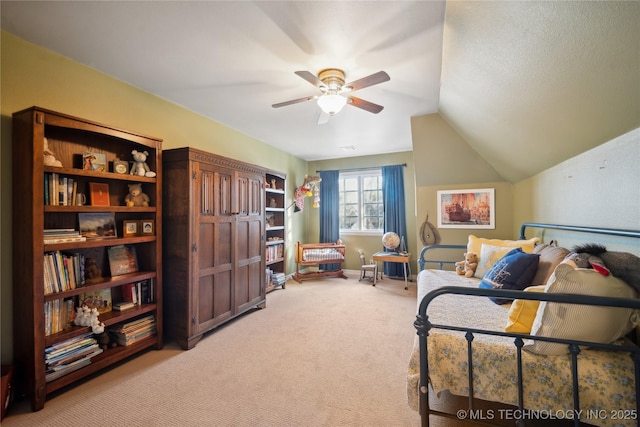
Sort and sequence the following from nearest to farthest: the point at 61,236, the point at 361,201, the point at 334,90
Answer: the point at 61,236 < the point at 334,90 < the point at 361,201

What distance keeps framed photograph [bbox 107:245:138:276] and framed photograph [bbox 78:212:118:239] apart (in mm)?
141

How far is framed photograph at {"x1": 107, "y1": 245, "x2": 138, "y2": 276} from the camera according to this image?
87.7 inches

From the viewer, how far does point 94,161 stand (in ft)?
6.82

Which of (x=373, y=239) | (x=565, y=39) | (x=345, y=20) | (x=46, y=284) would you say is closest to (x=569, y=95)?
(x=565, y=39)

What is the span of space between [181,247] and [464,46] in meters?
2.80

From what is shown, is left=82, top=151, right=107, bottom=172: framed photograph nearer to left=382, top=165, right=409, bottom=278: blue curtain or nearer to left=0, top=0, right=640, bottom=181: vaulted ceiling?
left=0, top=0, right=640, bottom=181: vaulted ceiling

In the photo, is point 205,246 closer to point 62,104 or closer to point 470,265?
point 62,104

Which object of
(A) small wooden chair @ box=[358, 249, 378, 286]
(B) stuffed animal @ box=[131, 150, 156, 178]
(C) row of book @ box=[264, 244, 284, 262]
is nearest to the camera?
(B) stuffed animal @ box=[131, 150, 156, 178]

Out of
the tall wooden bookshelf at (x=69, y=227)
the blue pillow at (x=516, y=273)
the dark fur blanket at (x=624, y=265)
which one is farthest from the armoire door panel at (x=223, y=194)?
the dark fur blanket at (x=624, y=265)

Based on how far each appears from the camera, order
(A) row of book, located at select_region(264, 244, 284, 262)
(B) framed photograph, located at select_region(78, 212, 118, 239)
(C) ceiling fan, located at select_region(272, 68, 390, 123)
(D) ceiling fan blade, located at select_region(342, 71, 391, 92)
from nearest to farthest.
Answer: (D) ceiling fan blade, located at select_region(342, 71, 391, 92), (C) ceiling fan, located at select_region(272, 68, 390, 123), (B) framed photograph, located at select_region(78, 212, 118, 239), (A) row of book, located at select_region(264, 244, 284, 262)

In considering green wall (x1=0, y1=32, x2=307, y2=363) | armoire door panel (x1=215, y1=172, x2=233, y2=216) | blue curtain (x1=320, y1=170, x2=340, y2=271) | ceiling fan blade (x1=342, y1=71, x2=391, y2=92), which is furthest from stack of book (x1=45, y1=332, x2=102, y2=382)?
blue curtain (x1=320, y1=170, x2=340, y2=271)

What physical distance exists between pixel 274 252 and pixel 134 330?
2.26 meters

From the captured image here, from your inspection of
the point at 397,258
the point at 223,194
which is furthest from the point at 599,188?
the point at 223,194

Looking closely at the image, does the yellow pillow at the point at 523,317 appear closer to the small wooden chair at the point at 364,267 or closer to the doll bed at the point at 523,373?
the doll bed at the point at 523,373
